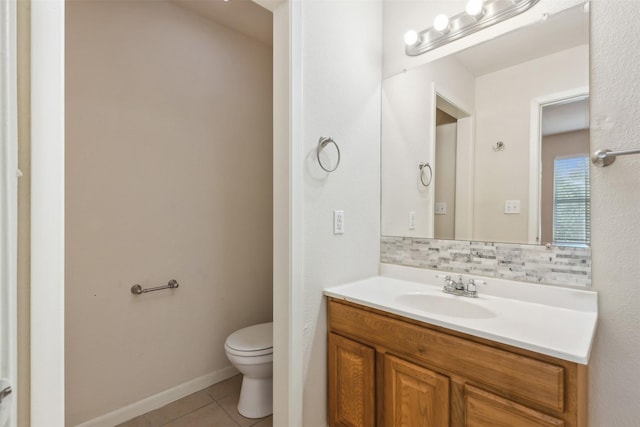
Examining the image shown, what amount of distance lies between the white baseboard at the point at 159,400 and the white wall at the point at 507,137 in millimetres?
1968

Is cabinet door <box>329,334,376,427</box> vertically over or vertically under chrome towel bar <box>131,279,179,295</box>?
under

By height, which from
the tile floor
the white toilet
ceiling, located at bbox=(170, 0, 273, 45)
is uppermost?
ceiling, located at bbox=(170, 0, 273, 45)

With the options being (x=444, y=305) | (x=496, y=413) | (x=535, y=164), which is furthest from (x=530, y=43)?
(x=496, y=413)

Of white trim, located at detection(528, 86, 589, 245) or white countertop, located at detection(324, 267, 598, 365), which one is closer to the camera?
white countertop, located at detection(324, 267, 598, 365)

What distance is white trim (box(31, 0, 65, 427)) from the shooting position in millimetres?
715

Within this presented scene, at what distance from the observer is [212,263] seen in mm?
2145

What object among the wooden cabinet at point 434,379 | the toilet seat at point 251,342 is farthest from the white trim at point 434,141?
the toilet seat at point 251,342

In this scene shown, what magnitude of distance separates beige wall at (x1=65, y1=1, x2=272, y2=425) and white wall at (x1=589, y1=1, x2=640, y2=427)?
1994mm

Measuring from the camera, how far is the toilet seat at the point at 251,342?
1.75 m

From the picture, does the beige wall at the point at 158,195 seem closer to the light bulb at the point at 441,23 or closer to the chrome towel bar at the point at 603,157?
the light bulb at the point at 441,23

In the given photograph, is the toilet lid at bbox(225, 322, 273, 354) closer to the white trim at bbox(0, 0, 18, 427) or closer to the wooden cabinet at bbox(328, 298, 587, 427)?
the wooden cabinet at bbox(328, 298, 587, 427)

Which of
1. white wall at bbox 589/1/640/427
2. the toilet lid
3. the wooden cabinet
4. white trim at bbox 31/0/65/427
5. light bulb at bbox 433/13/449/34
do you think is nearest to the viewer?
white trim at bbox 31/0/65/427

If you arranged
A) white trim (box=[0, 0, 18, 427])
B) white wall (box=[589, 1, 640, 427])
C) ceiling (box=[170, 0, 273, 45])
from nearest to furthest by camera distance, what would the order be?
1. white trim (box=[0, 0, 18, 427])
2. white wall (box=[589, 1, 640, 427])
3. ceiling (box=[170, 0, 273, 45])

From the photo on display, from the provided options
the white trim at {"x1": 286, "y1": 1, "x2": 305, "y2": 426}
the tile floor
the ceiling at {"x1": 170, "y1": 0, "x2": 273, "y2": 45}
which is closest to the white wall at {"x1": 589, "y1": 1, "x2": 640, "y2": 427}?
the white trim at {"x1": 286, "y1": 1, "x2": 305, "y2": 426}
